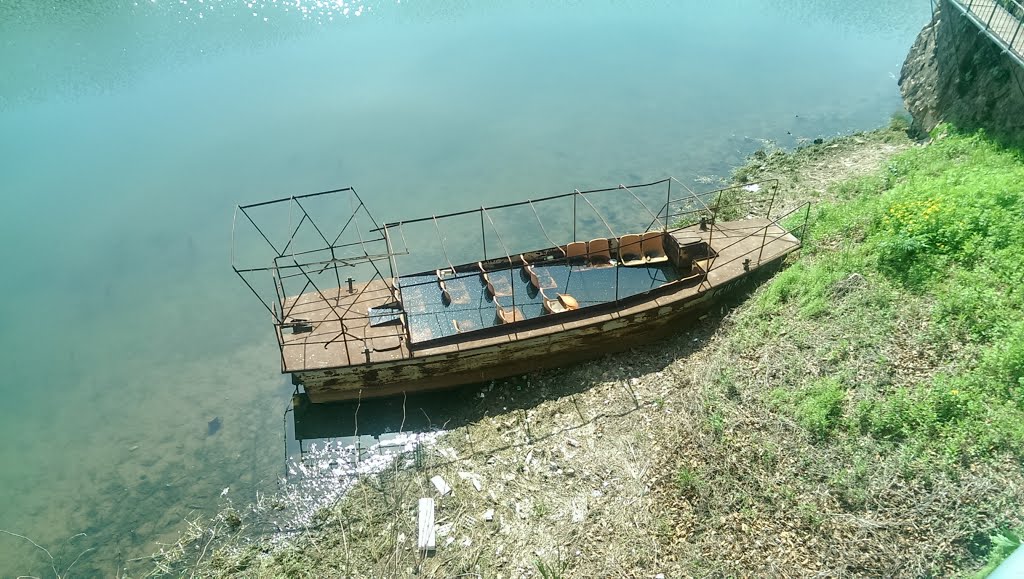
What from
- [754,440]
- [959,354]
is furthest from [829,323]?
[754,440]

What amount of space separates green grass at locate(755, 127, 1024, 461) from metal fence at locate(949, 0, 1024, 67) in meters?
2.70

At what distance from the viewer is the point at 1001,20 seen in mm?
16406

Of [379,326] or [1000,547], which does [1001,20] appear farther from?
[379,326]

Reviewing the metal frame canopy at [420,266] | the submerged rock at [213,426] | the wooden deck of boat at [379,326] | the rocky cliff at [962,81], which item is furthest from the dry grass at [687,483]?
the rocky cliff at [962,81]

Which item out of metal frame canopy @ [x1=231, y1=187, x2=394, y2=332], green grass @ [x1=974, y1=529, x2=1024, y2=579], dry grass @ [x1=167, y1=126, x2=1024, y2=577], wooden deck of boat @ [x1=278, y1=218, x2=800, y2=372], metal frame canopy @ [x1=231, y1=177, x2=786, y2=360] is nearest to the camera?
green grass @ [x1=974, y1=529, x2=1024, y2=579]

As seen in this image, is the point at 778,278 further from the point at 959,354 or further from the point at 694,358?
the point at 959,354

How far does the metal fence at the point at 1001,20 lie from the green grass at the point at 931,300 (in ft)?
8.87

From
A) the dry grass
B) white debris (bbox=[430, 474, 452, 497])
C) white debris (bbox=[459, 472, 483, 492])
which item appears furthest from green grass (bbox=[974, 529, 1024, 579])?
white debris (bbox=[430, 474, 452, 497])

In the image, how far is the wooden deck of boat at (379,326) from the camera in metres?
12.5

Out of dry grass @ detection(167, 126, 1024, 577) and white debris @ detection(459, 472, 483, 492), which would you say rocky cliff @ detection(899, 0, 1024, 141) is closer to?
dry grass @ detection(167, 126, 1024, 577)

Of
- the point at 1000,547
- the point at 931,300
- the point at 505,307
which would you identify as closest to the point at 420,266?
the point at 505,307

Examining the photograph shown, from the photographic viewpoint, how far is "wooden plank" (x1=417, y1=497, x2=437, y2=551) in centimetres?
1010

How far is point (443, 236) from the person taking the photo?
18844 millimetres

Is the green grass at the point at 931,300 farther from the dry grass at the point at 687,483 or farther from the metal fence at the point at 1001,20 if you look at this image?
the metal fence at the point at 1001,20
